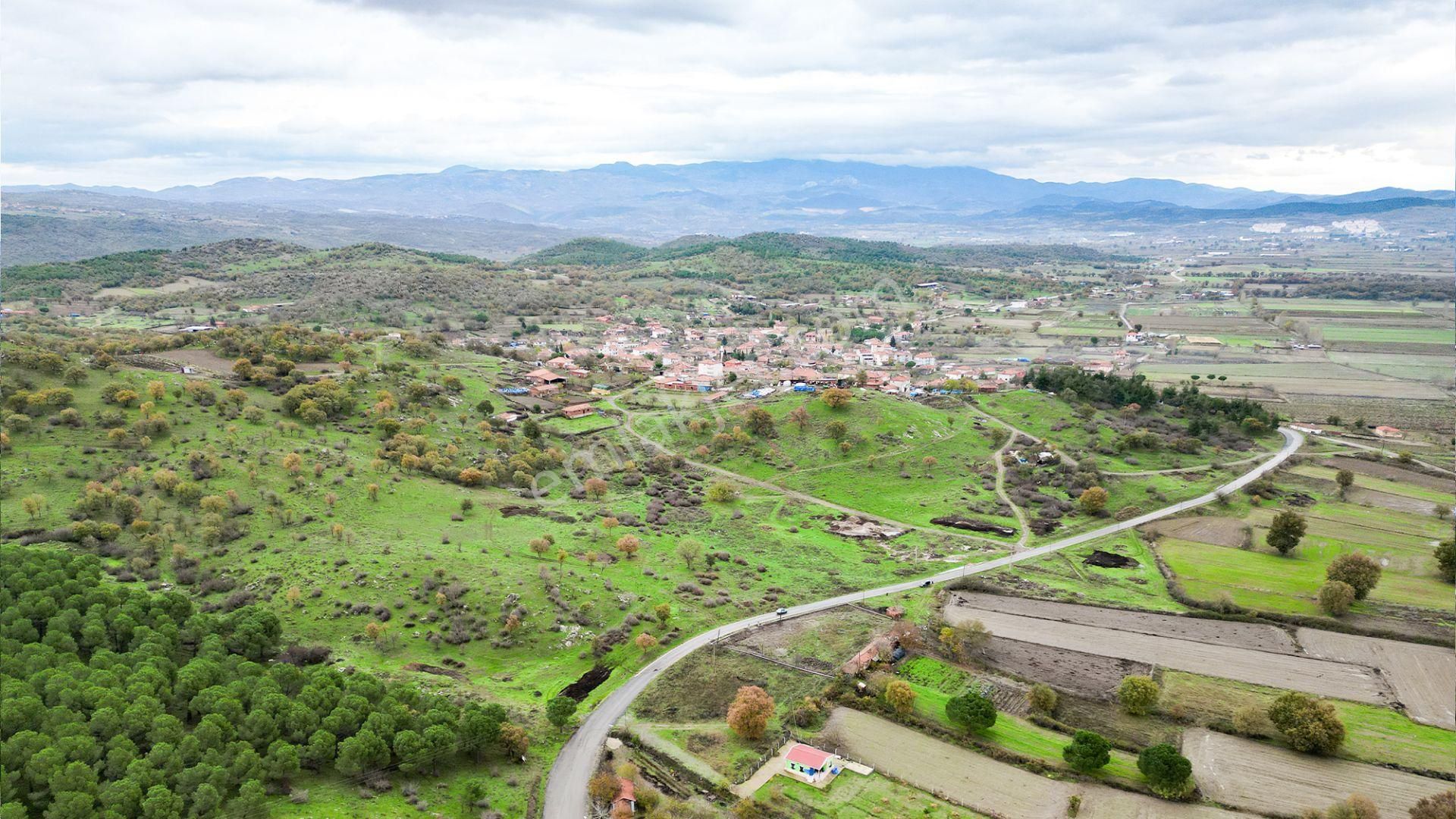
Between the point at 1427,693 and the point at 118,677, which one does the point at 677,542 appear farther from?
the point at 1427,693

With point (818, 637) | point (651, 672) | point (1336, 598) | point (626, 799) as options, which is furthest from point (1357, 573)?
point (626, 799)

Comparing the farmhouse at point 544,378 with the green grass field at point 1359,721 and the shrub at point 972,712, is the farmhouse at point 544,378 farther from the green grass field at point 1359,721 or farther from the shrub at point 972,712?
the green grass field at point 1359,721

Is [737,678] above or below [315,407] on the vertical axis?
below

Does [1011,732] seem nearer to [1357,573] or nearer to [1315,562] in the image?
[1357,573]

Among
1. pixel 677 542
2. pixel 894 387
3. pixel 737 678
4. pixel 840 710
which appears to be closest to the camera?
pixel 840 710

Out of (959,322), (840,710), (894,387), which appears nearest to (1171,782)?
(840,710)

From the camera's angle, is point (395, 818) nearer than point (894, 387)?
Yes

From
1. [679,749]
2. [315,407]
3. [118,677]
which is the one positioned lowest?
[679,749]
